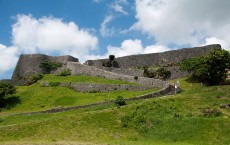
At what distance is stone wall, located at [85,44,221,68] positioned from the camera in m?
72.5

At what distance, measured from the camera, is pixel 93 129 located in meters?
34.8

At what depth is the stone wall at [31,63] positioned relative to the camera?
252 ft

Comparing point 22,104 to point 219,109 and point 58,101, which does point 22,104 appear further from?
point 219,109

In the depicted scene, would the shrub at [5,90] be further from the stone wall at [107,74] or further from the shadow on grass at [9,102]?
the stone wall at [107,74]

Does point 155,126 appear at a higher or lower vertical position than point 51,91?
lower

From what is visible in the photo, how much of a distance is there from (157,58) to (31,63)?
2463 cm

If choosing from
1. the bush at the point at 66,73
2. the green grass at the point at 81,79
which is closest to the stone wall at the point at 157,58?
the bush at the point at 66,73

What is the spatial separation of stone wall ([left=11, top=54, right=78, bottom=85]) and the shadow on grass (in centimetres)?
2048

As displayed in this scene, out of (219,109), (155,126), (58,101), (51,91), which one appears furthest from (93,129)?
(51,91)

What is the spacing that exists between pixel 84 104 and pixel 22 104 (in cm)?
1091

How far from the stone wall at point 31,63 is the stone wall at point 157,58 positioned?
6.31m

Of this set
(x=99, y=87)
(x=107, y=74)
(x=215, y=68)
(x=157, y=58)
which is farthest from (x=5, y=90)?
(x=157, y=58)

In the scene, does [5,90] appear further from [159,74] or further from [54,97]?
[159,74]

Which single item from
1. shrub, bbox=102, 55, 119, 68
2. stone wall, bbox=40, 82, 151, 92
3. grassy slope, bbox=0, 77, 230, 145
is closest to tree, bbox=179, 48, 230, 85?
stone wall, bbox=40, 82, 151, 92
